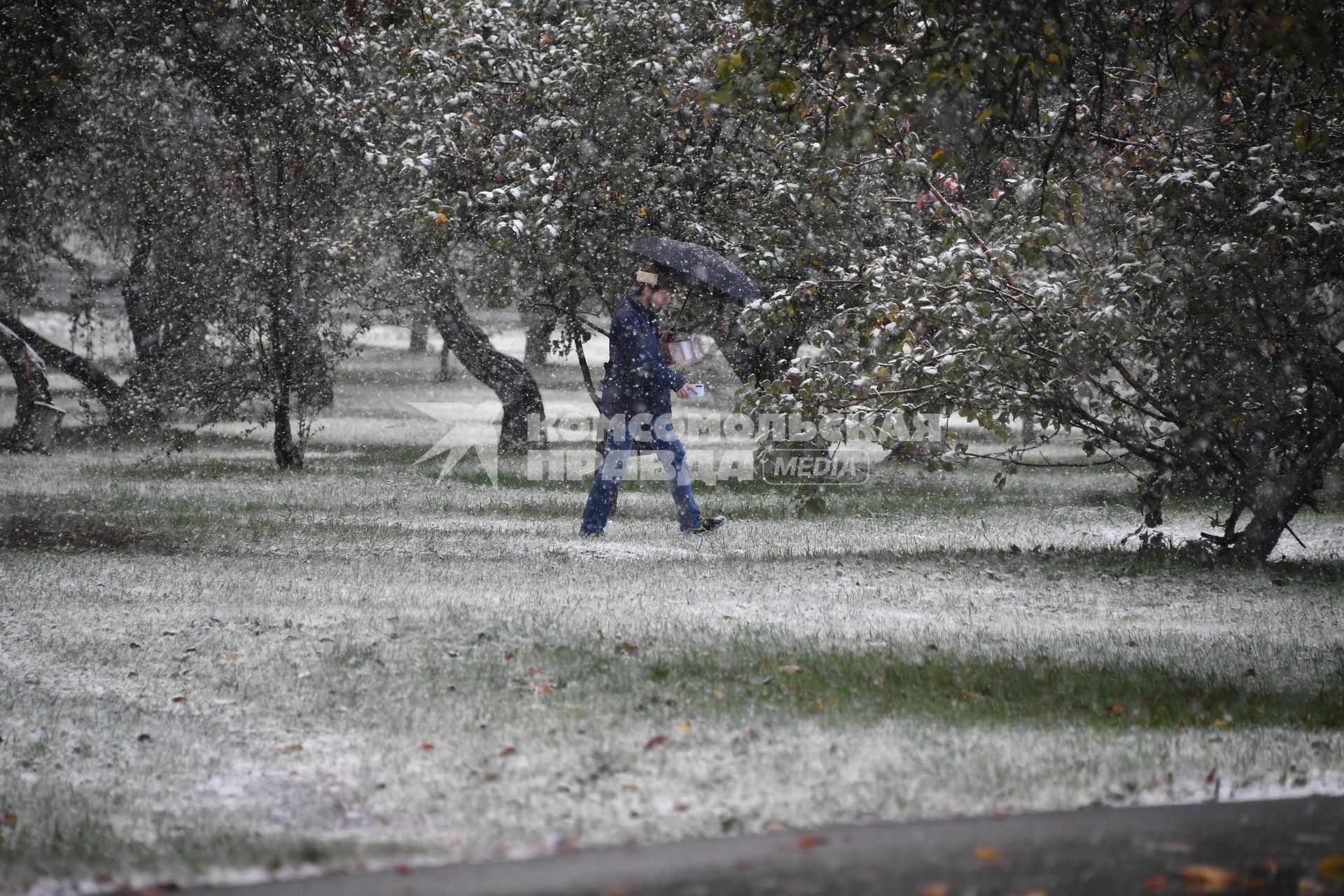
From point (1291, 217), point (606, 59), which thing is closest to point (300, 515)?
point (606, 59)

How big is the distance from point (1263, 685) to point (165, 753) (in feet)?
16.9

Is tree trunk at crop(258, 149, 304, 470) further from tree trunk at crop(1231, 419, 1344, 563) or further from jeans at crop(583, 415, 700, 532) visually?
tree trunk at crop(1231, 419, 1344, 563)

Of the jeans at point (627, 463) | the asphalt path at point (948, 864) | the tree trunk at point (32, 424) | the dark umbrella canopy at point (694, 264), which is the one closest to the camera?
the asphalt path at point (948, 864)

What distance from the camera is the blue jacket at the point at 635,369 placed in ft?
35.6

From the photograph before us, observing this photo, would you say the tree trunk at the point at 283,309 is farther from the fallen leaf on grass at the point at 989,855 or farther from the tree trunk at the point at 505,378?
the fallen leaf on grass at the point at 989,855

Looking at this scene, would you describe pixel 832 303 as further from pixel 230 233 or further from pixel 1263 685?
pixel 230 233

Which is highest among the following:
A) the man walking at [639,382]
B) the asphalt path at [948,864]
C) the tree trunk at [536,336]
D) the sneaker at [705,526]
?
the tree trunk at [536,336]

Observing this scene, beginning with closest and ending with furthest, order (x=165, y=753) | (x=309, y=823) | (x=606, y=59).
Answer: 1. (x=309, y=823)
2. (x=165, y=753)
3. (x=606, y=59)

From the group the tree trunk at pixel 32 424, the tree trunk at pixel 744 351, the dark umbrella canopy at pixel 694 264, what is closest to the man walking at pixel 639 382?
the dark umbrella canopy at pixel 694 264

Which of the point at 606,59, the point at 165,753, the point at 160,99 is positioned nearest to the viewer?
the point at 165,753

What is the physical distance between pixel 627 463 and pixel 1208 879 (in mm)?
7981

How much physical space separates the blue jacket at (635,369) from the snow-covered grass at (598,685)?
47.7 inches

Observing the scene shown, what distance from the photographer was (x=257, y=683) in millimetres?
6297

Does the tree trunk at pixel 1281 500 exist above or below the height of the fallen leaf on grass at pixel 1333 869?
above
